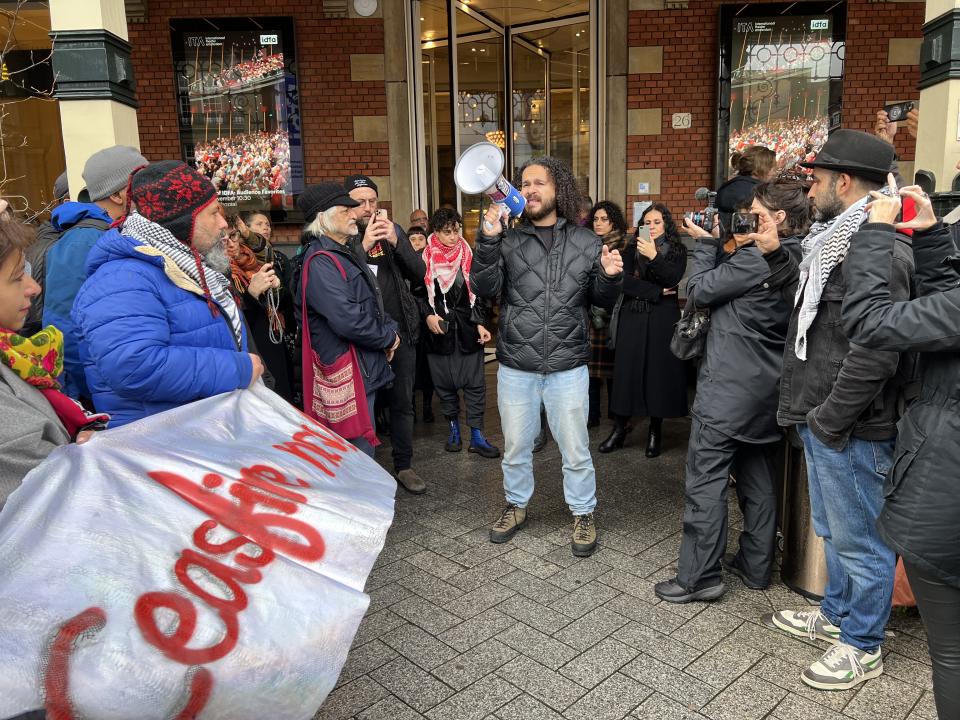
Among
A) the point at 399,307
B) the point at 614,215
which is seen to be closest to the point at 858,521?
the point at 399,307

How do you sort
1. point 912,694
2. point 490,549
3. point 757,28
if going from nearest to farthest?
point 912,694 < point 490,549 < point 757,28

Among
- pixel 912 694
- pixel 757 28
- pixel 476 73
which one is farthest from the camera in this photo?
pixel 476 73

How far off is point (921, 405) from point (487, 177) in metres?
2.17

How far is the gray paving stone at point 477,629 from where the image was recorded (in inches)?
126

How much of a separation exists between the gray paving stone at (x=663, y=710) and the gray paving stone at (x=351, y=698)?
3.22 ft

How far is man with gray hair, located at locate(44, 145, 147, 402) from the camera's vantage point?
303cm

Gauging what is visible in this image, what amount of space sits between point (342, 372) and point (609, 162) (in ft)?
19.3

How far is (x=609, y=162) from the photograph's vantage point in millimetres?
8891

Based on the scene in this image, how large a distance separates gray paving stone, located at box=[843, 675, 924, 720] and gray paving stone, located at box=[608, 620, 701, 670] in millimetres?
600

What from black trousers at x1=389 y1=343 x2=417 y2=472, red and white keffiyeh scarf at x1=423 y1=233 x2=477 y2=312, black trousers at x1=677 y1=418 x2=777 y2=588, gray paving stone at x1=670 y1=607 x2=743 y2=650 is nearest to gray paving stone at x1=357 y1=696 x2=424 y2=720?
gray paving stone at x1=670 y1=607 x2=743 y2=650

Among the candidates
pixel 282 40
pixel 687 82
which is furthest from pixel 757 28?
pixel 282 40

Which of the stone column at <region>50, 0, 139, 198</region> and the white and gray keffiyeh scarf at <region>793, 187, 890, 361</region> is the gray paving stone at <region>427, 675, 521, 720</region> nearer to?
the white and gray keffiyeh scarf at <region>793, 187, 890, 361</region>

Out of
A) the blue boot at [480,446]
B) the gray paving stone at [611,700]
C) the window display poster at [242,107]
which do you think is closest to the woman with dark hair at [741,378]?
the gray paving stone at [611,700]

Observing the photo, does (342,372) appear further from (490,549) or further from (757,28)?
(757,28)
